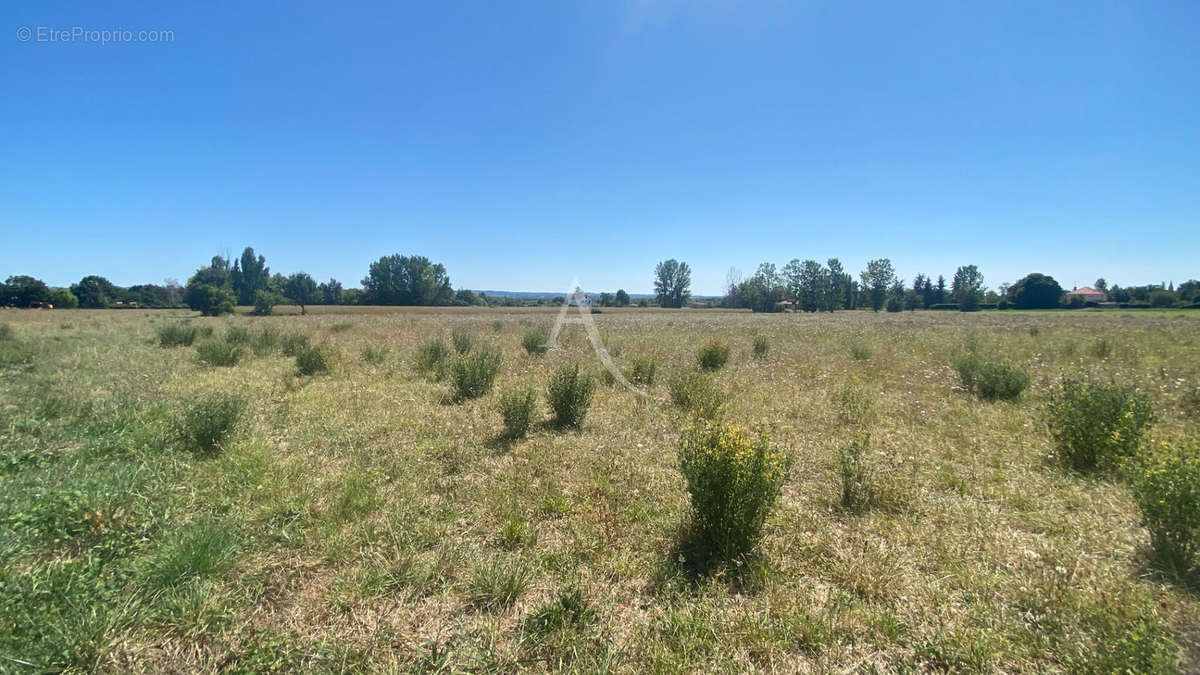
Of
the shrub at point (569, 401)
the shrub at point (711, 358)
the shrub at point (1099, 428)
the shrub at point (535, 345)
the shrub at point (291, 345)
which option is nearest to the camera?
the shrub at point (1099, 428)

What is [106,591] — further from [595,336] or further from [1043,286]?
[1043,286]

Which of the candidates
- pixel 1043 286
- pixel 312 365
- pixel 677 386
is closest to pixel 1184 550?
pixel 677 386

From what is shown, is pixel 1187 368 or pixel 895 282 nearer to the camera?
pixel 1187 368

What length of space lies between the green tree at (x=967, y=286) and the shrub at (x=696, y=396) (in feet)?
337

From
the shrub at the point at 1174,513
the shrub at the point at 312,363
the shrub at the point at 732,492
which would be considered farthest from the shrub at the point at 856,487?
the shrub at the point at 312,363

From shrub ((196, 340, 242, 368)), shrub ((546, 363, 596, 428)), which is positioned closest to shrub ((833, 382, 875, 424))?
shrub ((546, 363, 596, 428))

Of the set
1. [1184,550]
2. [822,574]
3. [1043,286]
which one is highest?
[1043,286]

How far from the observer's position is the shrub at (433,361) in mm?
10618

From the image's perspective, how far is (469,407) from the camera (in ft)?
25.4

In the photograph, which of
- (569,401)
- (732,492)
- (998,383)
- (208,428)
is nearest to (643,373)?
(569,401)

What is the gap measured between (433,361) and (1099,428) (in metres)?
12.1

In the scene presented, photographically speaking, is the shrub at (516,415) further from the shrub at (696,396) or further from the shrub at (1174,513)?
the shrub at (1174,513)

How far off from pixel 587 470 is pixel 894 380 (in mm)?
8640

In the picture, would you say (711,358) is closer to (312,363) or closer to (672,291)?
(312,363)
